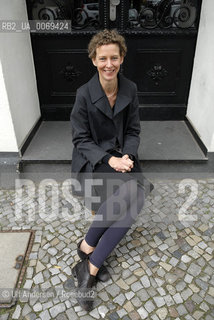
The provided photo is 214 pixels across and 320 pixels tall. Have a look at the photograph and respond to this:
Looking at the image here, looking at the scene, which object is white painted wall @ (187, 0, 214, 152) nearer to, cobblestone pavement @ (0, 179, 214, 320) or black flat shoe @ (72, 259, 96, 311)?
cobblestone pavement @ (0, 179, 214, 320)

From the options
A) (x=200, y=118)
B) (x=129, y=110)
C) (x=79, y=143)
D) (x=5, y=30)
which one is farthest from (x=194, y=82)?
(x=5, y=30)

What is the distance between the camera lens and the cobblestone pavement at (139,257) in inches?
82.7

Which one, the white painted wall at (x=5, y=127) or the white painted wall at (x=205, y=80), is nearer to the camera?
the white painted wall at (x=5, y=127)

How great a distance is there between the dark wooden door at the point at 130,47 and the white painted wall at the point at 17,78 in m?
0.22

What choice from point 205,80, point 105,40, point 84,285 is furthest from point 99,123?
point 205,80

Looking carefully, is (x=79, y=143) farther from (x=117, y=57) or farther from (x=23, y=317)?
(x=23, y=317)

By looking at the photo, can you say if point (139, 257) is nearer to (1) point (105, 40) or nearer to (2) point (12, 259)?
(2) point (12, 259)

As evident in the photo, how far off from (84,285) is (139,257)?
567mm

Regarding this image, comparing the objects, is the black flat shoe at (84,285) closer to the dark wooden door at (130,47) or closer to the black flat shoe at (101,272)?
the black flat shoe at (101,272)

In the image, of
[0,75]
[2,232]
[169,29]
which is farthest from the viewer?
[169,29]

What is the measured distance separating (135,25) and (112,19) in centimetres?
31

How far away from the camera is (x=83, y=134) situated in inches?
97.0

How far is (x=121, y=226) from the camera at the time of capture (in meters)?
2.21

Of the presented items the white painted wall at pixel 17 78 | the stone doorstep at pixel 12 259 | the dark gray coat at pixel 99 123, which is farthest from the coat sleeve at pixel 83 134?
the white painted wall at pixel 17 78
